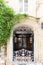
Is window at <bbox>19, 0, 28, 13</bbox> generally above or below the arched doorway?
above

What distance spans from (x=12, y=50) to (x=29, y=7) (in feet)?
8.81

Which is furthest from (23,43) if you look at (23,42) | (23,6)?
(23,6)

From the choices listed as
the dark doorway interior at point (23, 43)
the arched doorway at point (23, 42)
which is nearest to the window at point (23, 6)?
the arched doorway at point (23, 42)

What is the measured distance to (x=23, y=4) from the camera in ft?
43.2

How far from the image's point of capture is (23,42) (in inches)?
526

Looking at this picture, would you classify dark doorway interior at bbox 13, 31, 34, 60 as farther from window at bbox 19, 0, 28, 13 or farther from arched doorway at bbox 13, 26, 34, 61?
window at bbox 19, 0, 28, 13

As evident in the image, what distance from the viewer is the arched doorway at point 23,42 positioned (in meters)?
13.2

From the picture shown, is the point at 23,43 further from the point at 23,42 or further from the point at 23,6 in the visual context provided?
the point at 23,6

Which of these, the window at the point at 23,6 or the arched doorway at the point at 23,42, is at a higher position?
the window at the point at 23,6

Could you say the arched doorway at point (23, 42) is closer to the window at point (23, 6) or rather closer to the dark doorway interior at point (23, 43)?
the dark doorway interior at point (23, 43)

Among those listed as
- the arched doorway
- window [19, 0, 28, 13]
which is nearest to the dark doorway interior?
the arched doorway

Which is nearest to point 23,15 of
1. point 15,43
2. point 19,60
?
point 15,43

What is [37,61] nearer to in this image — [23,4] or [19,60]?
[19,60]

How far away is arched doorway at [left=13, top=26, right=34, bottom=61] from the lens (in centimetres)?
1320
